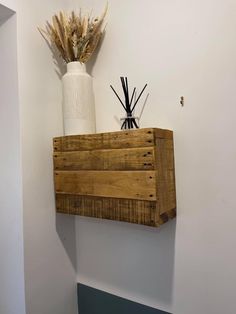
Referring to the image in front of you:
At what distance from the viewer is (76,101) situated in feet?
2.97

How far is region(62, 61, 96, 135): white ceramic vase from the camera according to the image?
91 cm

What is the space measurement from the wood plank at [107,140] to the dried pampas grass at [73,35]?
310mm

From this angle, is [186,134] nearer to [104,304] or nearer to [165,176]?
[165,176]

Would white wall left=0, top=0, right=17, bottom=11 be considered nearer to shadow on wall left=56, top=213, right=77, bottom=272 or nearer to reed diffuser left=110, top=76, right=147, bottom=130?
reed diffuser left=110, top=76, right=147, bottom=130

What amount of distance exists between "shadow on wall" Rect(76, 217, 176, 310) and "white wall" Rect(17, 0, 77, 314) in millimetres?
79

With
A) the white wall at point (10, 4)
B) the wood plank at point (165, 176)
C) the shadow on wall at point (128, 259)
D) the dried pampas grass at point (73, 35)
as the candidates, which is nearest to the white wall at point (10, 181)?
the white wall at point (10, 4)

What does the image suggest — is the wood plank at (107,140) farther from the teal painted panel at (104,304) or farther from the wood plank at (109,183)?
the teal painted panel at (104,304)

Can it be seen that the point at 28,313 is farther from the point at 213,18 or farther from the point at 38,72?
the point at 213,18

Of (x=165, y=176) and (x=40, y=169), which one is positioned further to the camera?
(x=40, y=169)

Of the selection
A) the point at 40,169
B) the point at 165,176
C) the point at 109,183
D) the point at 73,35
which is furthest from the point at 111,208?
the point at 73,35

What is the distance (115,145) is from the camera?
2.53 feet

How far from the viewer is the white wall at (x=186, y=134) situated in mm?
736

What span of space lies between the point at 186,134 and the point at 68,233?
0.62 meters

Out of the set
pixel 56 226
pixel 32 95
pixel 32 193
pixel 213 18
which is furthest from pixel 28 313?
pixel 213 18
